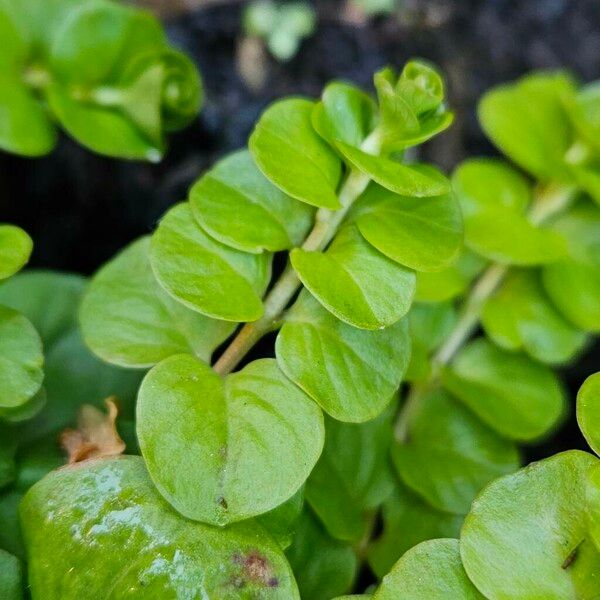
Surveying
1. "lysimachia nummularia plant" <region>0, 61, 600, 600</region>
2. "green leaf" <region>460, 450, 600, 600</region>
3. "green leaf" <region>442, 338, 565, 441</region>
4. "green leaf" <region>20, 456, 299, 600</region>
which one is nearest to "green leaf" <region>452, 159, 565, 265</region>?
"lysimachia nummularia plant" <region>0, 61, 600, 600</region>

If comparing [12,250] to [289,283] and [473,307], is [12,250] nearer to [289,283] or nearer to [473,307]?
[289,283]

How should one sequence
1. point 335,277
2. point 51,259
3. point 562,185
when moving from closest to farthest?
point 335,277 < point 562,185 < point 51,259

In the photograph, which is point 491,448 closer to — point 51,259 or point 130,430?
point 130,430

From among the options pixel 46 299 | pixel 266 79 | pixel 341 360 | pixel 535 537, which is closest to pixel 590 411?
pixel 535 537

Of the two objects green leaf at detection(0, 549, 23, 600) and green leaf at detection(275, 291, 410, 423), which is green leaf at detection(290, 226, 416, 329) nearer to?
green leaf at detection(275, 291, 410, 423)

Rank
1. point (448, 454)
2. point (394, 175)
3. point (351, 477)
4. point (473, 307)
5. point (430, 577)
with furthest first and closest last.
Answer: point (473, 307) → point (448, 454) → point (351, 477) → point (394, 175) → point (430, 577)

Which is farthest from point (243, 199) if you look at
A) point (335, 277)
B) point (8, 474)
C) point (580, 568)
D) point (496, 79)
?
point (496, 79)
